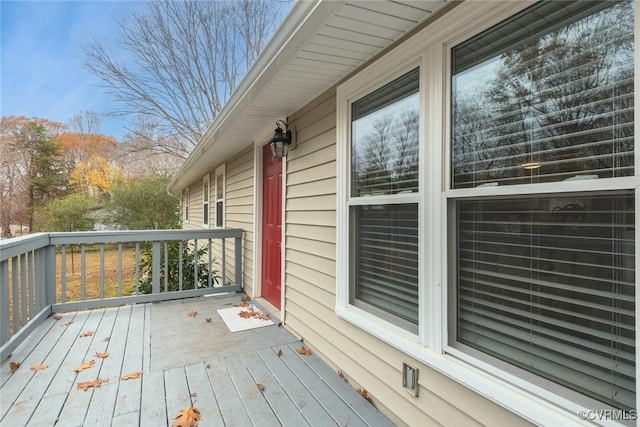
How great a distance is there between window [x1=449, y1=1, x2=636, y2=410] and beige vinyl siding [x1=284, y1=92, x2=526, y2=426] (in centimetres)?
28

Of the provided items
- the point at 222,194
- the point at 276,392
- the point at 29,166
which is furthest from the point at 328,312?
the point at 29,166

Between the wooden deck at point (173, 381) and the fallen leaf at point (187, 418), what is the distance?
1.6 inches

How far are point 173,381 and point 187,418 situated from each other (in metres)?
0.50

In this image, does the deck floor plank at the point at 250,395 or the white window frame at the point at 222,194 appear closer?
the deck floor plank at the point at 250,395

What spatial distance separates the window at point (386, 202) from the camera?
194 cm

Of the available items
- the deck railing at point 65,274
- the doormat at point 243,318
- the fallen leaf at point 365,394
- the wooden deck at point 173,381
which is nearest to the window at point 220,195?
the deck railing at point 65,274

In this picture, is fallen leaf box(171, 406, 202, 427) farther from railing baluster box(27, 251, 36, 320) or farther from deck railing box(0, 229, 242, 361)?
railing baluster box(27, 251, 36, 320)

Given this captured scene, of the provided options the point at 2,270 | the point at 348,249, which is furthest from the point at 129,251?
the point at 348,249

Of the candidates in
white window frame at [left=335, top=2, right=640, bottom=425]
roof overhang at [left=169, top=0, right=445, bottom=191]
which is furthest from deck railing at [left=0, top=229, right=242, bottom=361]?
white window frame at [left=335, top=2, right=640, bottom=425]

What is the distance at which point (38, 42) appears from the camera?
17891mm

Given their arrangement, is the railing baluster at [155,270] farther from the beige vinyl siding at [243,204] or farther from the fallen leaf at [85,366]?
the fallen leaf at [85,366]

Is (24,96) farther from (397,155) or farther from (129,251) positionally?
(397,155)

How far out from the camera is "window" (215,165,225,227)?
6.90 m

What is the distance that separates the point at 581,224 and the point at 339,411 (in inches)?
66.3
